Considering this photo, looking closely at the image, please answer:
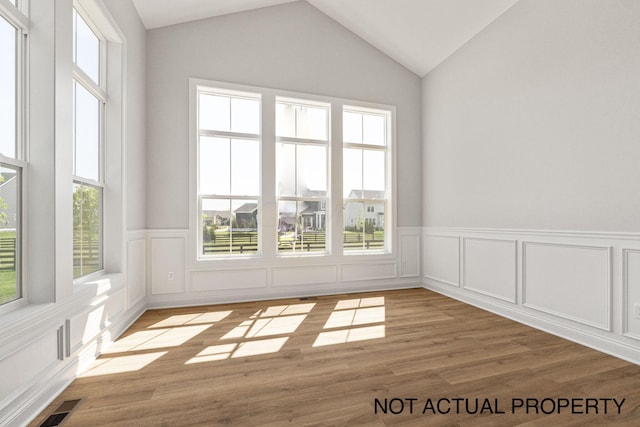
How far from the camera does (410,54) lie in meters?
4.36

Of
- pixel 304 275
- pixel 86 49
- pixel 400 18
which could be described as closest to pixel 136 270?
pixel 304 275

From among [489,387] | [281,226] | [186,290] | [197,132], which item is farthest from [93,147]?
[489,387]

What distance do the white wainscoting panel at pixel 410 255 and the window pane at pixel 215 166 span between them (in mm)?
2647

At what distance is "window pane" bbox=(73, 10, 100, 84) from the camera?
7.64 feet

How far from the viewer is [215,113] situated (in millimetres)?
3895

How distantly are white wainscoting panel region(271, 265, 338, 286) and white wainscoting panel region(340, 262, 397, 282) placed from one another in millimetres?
165

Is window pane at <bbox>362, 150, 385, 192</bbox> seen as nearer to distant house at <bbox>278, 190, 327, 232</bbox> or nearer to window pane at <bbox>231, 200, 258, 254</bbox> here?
distant house at <bbox>278, 190, 327, 232</bbox>

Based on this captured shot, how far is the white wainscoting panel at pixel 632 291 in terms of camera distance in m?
2.25

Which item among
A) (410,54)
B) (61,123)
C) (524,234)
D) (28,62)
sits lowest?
(524,234)

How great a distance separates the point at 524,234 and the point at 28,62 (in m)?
4.10

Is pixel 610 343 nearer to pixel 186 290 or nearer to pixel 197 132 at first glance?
pixel 186 290

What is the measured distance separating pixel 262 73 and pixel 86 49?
6.31ft

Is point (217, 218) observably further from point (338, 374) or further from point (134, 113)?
point (338, 374)

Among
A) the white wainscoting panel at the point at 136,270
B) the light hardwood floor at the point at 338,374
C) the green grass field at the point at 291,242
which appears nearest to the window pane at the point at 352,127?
the green grass field at the point at 291,242
